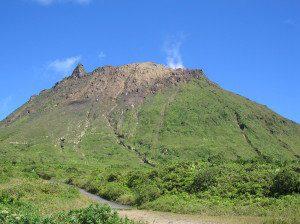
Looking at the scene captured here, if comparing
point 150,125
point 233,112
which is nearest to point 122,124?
point 150,125

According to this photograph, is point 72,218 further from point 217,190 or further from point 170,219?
point 217,190

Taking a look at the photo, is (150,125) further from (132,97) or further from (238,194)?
(238,194)

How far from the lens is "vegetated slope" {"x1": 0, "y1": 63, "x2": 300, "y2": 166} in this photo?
135625 mm

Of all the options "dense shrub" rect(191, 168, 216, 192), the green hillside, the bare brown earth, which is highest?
the green hillside

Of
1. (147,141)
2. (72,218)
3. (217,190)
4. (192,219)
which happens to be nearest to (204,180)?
(217,190)

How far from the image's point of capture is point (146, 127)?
16388cm

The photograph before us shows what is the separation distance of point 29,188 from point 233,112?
140170 mm

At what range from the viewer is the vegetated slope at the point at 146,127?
445 feet

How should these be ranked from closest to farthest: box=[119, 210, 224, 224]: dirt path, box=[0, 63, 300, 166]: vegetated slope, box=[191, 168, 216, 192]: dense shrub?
box=[119, 210, 224, 224]: dirt path, box=[191, 168, 216, 192]: dense shrub, box=[0, 63, 300, 166]: vegetated slope

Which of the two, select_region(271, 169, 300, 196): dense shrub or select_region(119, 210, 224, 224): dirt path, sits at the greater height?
select_region(271, 169, 300, 196): dense shrub

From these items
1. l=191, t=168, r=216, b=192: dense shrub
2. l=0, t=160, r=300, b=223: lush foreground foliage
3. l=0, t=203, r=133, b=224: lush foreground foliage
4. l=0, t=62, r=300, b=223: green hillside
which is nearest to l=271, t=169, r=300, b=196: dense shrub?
l=0, t=160, r=300, b=223: lush foreground foliage

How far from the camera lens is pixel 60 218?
22.4m

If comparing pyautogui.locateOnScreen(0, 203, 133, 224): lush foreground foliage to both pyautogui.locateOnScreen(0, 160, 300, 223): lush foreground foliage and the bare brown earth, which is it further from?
pyautogui.locateOnScreen(0, 160, 300, 223): lush foreground foliage

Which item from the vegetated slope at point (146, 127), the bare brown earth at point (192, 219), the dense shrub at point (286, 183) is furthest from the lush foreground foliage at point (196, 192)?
the vegetated slope at point (146, 127)
